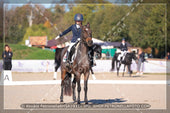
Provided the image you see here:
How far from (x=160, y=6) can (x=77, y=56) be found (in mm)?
40379

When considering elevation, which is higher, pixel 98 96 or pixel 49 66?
pixel 49 66

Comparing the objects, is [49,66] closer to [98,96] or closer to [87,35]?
[98,96]

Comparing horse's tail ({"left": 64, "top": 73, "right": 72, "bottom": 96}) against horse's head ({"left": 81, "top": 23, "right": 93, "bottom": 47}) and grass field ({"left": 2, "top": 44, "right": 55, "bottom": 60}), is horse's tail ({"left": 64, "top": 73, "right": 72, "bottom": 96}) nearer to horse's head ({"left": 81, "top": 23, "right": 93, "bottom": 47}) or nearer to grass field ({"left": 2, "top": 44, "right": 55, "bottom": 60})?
horse's head ({"left": 81, "top": 23, "right": 93, "bottom": 47})

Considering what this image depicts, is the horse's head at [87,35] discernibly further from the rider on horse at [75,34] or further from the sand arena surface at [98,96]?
the sand arena surface at [98,96]

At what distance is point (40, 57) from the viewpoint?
127 ft

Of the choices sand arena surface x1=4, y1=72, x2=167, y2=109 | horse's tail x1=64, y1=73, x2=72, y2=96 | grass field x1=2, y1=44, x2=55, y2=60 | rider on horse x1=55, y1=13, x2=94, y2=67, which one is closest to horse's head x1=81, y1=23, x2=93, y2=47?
rider on horse x1=55, y1=13, x2=94, y2=67

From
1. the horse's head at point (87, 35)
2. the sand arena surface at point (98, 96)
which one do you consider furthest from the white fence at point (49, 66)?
the horse's head at point (87, 35)

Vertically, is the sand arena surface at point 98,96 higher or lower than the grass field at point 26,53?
lower

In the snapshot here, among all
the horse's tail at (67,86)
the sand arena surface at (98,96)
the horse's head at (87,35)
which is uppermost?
the horse's head at (87,35)

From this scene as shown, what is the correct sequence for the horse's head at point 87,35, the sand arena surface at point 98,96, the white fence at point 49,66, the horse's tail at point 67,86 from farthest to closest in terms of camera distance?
the white fence at point 49,66, the horse's tail at point 67,86, the sand arena surface at point 98,96, the horse's head at point 87,35

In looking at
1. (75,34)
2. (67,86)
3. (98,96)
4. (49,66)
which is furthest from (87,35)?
(49,66)

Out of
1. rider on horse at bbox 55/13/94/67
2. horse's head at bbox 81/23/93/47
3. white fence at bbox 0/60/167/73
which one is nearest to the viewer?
horse's head at bbox 81/23/93/47

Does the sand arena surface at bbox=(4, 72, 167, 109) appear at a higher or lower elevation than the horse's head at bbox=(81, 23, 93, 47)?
lower

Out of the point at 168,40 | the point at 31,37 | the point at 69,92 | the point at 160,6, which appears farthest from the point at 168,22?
the point at 69,92
